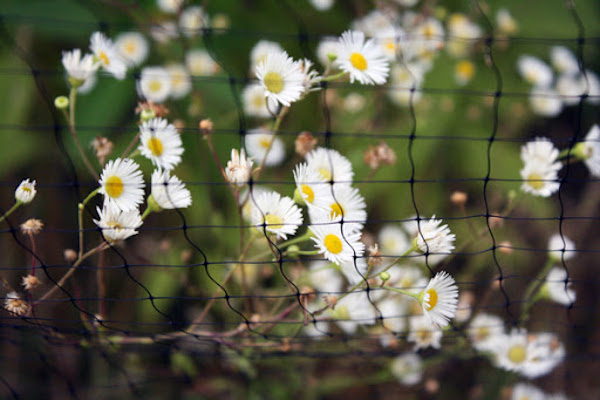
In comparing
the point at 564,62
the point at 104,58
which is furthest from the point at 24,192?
the point at 564,62

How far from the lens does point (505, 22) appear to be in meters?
1.32

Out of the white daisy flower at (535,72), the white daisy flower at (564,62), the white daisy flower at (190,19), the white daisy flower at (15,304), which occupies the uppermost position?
the white daisy flower at (564,62)

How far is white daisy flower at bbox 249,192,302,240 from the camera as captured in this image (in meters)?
0.68

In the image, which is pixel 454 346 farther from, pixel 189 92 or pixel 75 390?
pixel 75 390

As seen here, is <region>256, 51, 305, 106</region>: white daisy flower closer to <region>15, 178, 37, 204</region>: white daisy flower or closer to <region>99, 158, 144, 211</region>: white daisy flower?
<region>99, 158, 144, 211</region>: white daisy flower

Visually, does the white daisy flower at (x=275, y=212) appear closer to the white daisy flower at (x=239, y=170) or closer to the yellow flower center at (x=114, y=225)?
the white daisy flower at (x=239, y=170)

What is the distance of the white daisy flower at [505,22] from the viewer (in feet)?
4.31

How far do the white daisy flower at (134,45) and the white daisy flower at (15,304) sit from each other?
2.06ft

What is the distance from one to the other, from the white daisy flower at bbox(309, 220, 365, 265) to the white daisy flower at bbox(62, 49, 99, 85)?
35 centimetres

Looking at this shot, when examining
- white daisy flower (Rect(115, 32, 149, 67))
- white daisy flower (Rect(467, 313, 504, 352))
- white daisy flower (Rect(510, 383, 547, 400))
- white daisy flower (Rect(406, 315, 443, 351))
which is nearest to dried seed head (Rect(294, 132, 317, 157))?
white daisy flower (Rect(406, 315, 443, 351))

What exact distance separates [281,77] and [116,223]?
266 mm

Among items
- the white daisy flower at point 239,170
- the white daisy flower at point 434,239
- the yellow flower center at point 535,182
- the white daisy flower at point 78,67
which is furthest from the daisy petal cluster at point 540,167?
the white daisy flower at point 78,67

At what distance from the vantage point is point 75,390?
1211 millimetres

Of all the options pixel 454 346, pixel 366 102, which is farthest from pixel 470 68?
pixel 454 346
